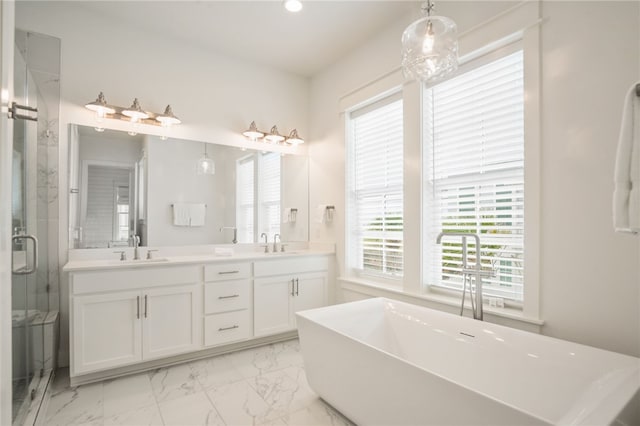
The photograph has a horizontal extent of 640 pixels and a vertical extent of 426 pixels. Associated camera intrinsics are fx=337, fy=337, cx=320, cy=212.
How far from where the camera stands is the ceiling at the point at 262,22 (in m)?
2.83

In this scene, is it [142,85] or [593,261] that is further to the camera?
[142,85]

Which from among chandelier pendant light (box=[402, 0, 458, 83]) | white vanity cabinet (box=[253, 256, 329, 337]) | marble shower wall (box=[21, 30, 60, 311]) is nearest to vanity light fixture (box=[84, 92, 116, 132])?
marble shower wall (box=[21, 30, 60, 311])

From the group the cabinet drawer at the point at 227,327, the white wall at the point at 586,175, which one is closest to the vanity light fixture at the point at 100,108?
the cabinet drawer at the point at 227,327

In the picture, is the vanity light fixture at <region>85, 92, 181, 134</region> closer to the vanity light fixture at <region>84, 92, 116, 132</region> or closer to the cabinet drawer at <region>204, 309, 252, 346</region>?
the vanity light fixture at <region>84, 92, 116, 132</region>

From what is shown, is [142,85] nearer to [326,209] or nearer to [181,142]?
[181,142]

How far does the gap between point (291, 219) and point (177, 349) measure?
1819 millimetres

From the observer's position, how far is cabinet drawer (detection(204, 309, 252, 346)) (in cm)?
294

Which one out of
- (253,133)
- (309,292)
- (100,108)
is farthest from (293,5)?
(309,292)

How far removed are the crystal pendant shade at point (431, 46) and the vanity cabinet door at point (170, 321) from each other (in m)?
2.39

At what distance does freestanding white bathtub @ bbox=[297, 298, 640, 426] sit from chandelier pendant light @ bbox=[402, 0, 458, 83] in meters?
1.45

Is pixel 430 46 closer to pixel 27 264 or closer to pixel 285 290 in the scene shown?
pixel 285 290

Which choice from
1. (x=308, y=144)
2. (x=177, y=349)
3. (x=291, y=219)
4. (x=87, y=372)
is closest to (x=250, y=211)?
(x=291, y=219)

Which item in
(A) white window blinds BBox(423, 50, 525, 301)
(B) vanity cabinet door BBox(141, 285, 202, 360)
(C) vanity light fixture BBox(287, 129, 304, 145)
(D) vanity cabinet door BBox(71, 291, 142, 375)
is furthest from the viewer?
(C) vanity light fixture BBox(287, 129, 304, 145)

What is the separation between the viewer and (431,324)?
2207mm
